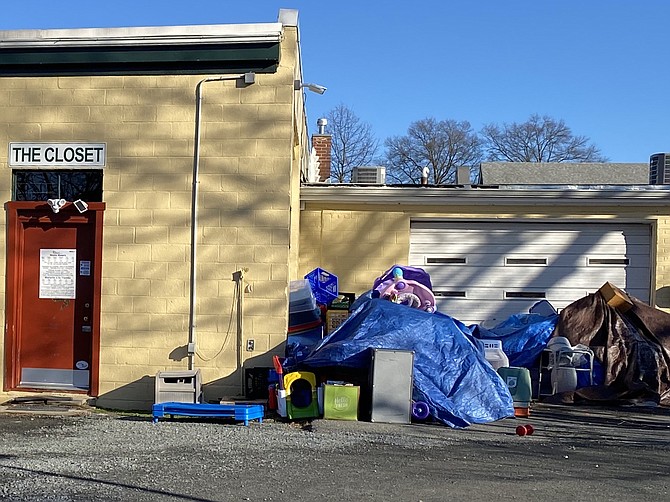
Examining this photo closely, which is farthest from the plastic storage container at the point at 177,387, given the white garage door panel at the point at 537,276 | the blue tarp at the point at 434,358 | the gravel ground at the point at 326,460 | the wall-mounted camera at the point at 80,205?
the white garage door panel at the point at 537,276

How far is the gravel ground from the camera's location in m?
6.70

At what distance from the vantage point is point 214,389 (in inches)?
439

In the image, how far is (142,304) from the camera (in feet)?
37.0

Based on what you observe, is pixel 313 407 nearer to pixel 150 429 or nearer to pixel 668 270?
pixel 150 429

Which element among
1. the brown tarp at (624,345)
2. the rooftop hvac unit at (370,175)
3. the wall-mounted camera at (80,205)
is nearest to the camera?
the wall-mounted camera at (80,205)

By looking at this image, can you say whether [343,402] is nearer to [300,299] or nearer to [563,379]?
[300,299]

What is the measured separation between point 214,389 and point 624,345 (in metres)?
6.02

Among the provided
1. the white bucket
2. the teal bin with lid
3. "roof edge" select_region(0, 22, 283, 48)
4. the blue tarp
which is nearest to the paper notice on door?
"roof edge" select_region(0, 22, 283, 48)

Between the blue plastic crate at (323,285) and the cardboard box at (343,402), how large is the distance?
3.79m

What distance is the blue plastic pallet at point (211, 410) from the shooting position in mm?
9695

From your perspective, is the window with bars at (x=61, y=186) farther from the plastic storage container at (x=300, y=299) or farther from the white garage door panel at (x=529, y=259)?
the white garage door panel at (x=529, y=259)

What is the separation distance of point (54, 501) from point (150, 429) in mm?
3207

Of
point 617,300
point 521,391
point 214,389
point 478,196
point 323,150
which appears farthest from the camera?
point 323,150

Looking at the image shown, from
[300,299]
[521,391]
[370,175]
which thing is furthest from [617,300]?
[370,175]
